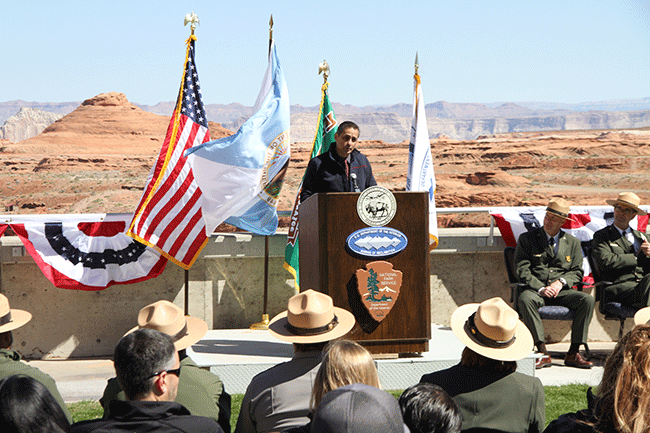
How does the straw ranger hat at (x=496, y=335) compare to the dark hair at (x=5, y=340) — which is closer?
the straw ranger hat at (x=496, y=335)

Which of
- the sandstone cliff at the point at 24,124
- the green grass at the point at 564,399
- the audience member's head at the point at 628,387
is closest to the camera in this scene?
the audience member's head at the point at 628,387

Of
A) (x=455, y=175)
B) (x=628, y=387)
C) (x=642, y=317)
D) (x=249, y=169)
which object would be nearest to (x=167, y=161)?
(x=249, y=169)

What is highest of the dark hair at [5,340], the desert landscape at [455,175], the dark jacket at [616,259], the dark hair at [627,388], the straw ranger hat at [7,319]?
the dark hair at [627,388]

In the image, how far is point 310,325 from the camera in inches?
126

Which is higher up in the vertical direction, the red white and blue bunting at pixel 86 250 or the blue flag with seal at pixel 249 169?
the blue flag with seal at pixel 249 169

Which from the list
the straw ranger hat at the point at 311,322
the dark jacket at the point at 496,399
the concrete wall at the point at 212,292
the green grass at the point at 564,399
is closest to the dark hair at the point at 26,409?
the straw ranger hat at the point at 311,322

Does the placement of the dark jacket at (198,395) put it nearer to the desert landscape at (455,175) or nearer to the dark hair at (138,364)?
the dark hair at (138,364)

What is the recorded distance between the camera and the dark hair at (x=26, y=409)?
194 centimetres

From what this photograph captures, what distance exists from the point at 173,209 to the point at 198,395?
372cm

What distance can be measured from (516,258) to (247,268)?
8.93ft

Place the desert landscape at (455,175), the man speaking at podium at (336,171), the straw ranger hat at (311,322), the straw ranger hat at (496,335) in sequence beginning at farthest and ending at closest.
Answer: the desert landscape at (455,175) < the man speaking at podium at (336,171) < the straw ranger hat at (311,322) < the straw ranger hat at (496,335)

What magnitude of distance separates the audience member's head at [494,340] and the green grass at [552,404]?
1.80 meters

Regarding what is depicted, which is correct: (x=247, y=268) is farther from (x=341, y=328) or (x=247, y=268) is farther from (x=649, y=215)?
(x=649, y=215)

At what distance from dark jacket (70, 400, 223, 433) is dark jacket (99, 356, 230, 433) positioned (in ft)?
2.03
